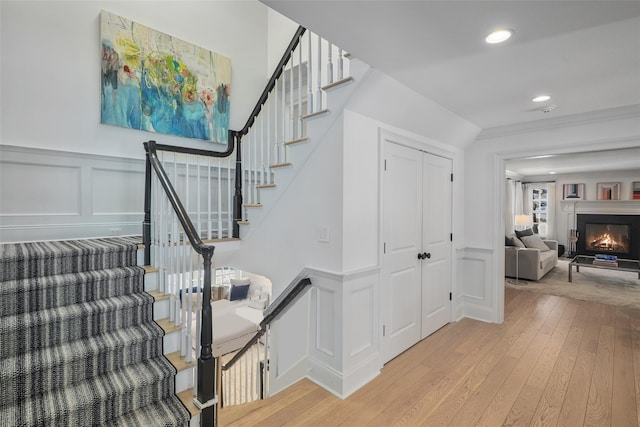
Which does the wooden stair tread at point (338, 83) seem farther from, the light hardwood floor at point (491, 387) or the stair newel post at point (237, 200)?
the light hardwood floor at point (491, 387)

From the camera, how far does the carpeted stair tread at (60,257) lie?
2098mm

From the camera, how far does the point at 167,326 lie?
2.32 m

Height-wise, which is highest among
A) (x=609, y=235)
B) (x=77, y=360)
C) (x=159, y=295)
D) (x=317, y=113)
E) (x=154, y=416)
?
(x=317, y=113)

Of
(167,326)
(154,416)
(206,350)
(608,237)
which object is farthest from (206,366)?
(608,237)

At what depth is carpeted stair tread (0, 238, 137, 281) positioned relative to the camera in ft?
6.88

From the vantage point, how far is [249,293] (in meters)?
6.86

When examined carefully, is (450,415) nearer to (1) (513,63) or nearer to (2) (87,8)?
(1) (513,63)

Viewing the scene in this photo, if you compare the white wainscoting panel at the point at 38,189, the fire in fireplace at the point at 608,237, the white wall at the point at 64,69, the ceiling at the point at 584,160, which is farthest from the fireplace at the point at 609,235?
the white wainscoting panel at the point at 38,189

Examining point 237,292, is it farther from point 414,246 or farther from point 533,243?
point 533,243

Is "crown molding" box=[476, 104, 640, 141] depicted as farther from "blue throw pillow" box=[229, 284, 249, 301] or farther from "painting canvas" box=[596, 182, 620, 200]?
"painting canvas" box=[596, 182, 620, 200]

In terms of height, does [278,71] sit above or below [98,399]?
above

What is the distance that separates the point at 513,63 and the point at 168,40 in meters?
3.44

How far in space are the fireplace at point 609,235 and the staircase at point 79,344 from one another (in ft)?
33.8

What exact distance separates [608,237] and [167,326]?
1038 centimetres
